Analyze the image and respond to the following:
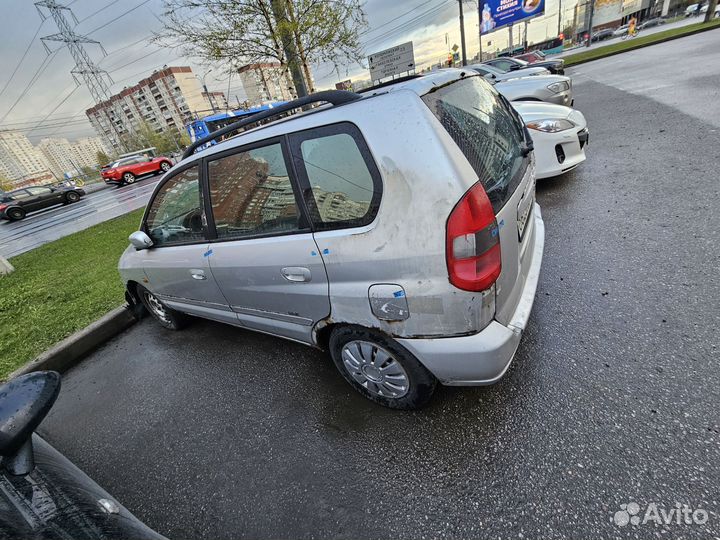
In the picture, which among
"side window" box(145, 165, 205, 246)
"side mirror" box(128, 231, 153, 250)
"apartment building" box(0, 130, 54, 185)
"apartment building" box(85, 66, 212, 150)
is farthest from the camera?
"apartment building" box(0, 130, 54, 185)

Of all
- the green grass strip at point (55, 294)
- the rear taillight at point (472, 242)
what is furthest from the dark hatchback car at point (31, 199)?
the rear taillight at point (472, 242)

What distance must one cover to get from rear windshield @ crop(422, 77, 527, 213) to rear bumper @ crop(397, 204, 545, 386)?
0.61m

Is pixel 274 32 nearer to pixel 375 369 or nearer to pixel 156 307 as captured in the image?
pixel 156 307

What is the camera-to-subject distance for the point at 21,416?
113cm

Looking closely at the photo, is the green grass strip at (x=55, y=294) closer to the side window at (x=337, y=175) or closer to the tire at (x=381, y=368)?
the tire at (x=381, y=368)

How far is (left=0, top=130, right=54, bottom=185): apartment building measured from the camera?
82.4m

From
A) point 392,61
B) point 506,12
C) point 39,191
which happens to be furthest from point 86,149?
point 392,61

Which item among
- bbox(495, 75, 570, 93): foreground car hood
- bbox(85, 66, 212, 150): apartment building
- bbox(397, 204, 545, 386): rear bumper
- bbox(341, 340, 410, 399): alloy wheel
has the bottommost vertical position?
bbox(341, 340, 410, 399): alloy wheel

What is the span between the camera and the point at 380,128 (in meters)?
1.59

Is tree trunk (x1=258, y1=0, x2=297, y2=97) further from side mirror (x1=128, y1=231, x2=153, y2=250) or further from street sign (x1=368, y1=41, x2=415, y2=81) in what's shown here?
street sign (x1=368, y1=41, x2=415, y2=81)

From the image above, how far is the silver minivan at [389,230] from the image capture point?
154 cm

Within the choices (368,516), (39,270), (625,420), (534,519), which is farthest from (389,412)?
(39,270)

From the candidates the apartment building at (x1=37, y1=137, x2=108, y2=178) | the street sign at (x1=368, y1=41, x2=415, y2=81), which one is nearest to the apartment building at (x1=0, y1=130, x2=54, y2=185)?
the apartment building at (x1=37, y1=137, x2=108, y2=178)

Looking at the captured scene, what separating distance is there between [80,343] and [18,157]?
129516 millimetres
